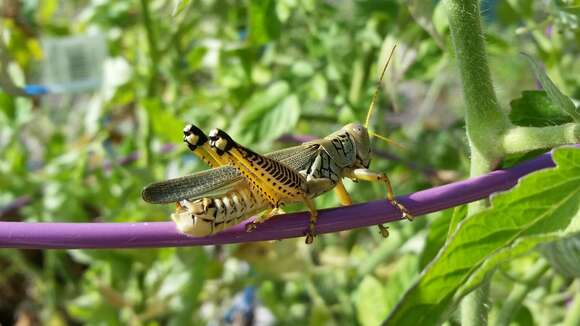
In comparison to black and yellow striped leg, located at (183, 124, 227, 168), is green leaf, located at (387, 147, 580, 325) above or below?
below

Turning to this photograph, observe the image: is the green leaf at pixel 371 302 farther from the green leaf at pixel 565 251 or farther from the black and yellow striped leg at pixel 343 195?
the green leaf at pixel 565 251

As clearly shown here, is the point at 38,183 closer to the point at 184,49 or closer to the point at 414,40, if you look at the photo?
the point at 184,49

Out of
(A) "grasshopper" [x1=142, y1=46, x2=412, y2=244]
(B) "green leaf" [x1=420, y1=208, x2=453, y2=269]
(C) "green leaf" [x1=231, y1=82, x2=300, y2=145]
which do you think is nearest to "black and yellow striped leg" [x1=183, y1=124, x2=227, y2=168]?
(A) "grasshopper" [x1=142, y1=46, x2=412, y2=244]

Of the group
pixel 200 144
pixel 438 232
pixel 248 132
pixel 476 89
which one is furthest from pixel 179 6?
pixel 248 132

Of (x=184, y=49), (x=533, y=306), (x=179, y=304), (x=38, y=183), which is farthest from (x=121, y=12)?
(x=533, y=306)

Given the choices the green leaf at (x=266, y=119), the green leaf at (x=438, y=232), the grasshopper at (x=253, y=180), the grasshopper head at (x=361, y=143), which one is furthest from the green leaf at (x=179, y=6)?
the green leaf at (x=266, y=119)

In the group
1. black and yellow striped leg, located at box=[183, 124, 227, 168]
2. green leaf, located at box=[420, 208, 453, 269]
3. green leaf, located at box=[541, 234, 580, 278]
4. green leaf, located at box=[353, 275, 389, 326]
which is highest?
black and yellow striped leg, located at box=[183, 124, 227, 168]

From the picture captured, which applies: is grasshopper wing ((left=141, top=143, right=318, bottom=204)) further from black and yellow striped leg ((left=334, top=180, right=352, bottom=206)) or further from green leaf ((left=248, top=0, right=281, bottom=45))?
green leaf ((left=248, top=0, right=281, bottom=45))
